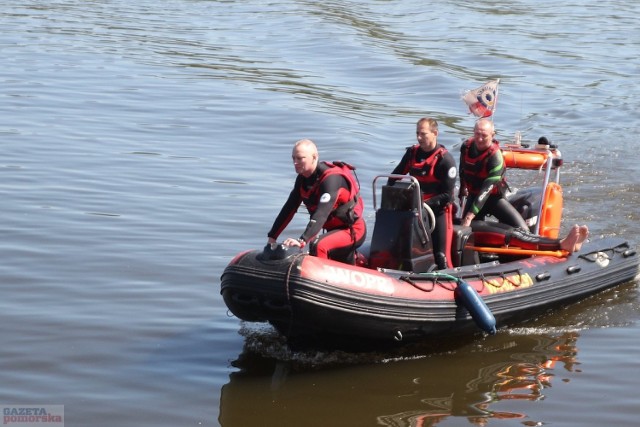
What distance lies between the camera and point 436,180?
8.05 m

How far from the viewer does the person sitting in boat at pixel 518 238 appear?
8633mm

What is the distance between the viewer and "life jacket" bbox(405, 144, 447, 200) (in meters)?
8.04

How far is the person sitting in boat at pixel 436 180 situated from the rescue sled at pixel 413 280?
13 cm

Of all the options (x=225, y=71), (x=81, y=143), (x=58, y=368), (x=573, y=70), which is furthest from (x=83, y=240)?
(x=573, y=70)

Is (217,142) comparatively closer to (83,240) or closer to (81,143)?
(81,143)

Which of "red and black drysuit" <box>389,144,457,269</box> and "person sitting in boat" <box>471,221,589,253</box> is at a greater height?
"red and black drysuit" <box>389,144,457,269</box>

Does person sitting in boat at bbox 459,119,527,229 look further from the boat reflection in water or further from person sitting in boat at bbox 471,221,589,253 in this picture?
the boat reflection in water

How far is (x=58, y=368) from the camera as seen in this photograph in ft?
23.3

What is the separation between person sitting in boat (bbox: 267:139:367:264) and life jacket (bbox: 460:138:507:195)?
1.33m

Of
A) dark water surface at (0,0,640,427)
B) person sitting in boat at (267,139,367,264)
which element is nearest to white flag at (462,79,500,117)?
dark water surface at (0,0,640,427)

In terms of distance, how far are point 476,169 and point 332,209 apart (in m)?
1.68

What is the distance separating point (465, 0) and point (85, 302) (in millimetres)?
19088

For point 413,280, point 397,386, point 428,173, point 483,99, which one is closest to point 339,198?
point 413,280

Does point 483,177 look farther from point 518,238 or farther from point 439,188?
point 439,188
